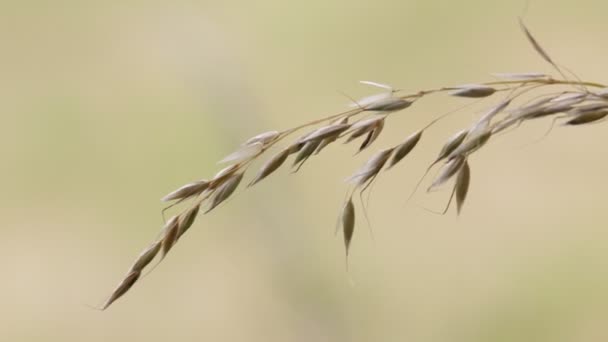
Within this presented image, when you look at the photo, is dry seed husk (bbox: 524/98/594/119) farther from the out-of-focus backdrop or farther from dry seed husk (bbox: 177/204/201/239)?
the out-of-focus backdrop

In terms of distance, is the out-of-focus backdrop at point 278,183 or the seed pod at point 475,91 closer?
the seed pod at point 475,91

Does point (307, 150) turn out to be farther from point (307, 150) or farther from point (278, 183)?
point (278, 183)

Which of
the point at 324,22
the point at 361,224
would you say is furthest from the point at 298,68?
the point at 361,224

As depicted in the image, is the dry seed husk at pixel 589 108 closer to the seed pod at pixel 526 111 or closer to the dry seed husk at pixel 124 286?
the seed pod at pixel 526 111

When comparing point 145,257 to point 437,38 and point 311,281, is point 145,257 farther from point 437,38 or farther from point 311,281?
point 437,38

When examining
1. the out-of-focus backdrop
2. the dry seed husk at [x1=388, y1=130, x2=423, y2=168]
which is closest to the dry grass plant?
the dry seed husk at [x1=388, y1=130, x2=423, y2=168]

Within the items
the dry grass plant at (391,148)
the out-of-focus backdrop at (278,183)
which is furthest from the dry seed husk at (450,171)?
the out-of-focus backdrop at (278,183)

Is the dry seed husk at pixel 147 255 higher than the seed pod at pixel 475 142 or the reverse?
the reverse
